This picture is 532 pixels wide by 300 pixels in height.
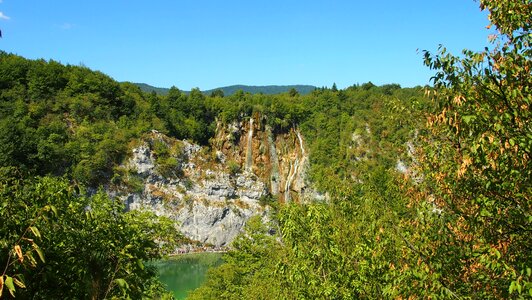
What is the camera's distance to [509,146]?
4.61 m

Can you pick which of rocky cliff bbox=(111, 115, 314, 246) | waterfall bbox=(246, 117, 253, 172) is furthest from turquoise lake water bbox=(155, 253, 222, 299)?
waterfall bbox=(246, 117, 253, 172)

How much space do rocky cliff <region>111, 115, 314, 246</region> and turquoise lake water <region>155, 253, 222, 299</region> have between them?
26.2ft

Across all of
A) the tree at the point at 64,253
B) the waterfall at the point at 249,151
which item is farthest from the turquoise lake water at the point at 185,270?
the tree at the point at 64,253

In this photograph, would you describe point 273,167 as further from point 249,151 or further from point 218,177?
point 218,177

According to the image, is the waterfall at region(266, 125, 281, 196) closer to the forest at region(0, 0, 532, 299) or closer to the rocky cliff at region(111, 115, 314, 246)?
the rocky cliff at region(111, 115, 314, 246)

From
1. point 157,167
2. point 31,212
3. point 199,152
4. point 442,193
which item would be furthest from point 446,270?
point 199,152

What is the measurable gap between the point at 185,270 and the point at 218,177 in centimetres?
2647

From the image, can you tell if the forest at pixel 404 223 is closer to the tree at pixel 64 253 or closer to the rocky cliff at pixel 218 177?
the tree at pixel 64 253

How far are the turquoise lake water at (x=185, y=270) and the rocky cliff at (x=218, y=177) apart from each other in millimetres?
7987

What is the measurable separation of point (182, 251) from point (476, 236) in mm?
66000

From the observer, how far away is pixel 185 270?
56656 mm

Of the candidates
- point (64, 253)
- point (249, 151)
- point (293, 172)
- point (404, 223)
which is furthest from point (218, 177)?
point (64, 253)

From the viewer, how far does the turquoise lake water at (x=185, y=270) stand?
47.0m

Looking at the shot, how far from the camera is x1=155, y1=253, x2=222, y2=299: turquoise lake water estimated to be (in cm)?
4703
